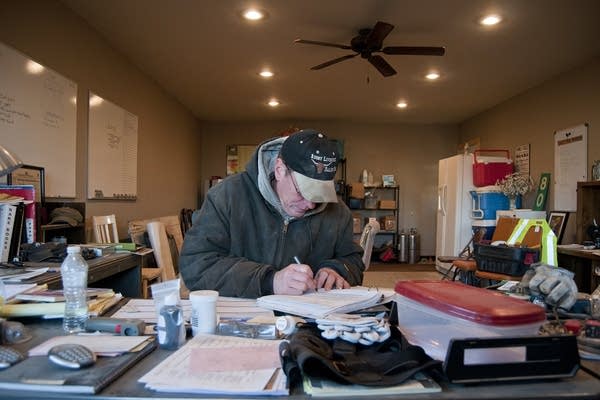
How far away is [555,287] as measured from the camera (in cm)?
122

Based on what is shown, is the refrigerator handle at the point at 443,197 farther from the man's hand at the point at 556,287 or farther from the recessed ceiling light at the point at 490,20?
the man's hand at the point at 556,287

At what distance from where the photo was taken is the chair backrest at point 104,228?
3580 millimetres

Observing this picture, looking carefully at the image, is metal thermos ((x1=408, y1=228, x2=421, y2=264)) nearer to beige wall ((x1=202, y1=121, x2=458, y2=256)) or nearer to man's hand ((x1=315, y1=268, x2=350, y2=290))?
Answer: beige wall ((x1=202, y1=121, x2=458, y2=256))

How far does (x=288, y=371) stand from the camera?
A: 0.74 meters

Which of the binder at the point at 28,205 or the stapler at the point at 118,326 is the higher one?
the binder at the point at 28,205

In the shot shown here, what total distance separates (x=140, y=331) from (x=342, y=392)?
52 centimetres

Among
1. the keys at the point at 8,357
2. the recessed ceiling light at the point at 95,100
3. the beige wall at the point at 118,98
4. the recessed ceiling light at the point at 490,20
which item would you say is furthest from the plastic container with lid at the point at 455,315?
the recessed ceiling light at the point at 95,100

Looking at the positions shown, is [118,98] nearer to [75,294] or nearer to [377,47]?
[377,47]

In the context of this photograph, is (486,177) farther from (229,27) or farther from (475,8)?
(229,27)

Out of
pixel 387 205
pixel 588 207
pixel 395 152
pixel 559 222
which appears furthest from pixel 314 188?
pixel 395 152

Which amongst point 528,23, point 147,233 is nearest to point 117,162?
point 147,233

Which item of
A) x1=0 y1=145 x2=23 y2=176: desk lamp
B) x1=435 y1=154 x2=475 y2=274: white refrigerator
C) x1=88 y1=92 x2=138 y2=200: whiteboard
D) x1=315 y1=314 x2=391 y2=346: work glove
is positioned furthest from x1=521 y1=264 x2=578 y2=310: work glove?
x1=435 y1=154 x2=475 y2=274: white refrigerator

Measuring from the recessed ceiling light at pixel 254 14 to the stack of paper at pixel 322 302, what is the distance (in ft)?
8.96

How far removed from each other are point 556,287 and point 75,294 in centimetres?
129
